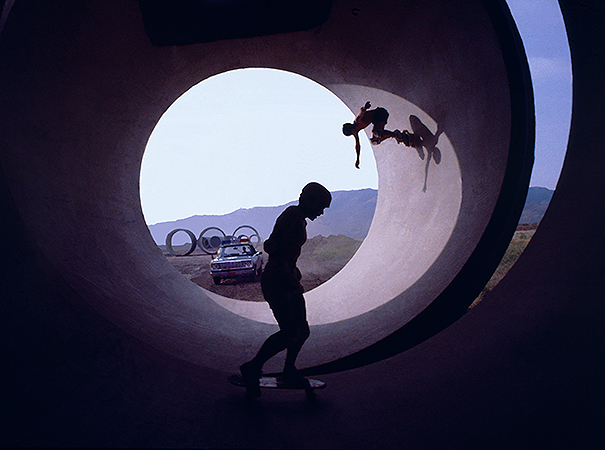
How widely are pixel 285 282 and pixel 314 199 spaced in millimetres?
797

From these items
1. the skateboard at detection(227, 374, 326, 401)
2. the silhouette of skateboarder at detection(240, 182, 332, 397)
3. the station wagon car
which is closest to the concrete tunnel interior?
the skateboard at detection(227, 374, 326, 401)

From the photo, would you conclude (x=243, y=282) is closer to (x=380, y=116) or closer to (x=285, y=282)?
(x=380, y=116)

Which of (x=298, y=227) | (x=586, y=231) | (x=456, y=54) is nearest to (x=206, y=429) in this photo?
(x=298, y=227)

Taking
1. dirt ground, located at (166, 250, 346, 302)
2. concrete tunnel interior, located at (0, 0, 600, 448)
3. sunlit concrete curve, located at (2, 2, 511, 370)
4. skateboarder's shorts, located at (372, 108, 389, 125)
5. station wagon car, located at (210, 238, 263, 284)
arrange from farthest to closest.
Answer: station wagon car, located at (210, 238, 263, 284) < dirt ground, located at (166, 250, 346, 302) < skateboarder's shorts, located at (372, 108, 389, 125) < sunlit concrete curve, located at (2, 2, 511, 370) < concrete tunnel interior, located at (0, 0, 600, 448)

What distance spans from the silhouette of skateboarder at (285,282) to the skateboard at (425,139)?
10.3 feet

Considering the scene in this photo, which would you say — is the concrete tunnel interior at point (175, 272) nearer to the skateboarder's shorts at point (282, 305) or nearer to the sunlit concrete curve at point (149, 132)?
the sunlit concrete curve at point (149, 132)

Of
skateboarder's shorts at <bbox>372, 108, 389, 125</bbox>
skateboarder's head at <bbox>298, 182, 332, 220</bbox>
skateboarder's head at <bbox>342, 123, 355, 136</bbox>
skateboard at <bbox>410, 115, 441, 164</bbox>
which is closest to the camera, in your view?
skateboarder's head at <bbox>298, 182, 332, 220</bbox>

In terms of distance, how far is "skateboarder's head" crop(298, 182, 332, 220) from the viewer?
8.45 ft

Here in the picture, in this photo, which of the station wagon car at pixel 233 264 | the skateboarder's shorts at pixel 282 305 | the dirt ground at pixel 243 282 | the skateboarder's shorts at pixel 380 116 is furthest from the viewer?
the station wagon car at pixel 233 264

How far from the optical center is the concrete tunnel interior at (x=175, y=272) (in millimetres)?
2109

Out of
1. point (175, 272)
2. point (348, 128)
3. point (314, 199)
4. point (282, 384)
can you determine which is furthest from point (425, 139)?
point (175, 272)

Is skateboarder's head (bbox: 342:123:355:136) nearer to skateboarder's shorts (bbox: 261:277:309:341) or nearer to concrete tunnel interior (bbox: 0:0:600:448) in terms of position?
concrete tunnel interior (bbox: 0:0:600:448)

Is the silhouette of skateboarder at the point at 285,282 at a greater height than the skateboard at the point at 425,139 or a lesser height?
lesser

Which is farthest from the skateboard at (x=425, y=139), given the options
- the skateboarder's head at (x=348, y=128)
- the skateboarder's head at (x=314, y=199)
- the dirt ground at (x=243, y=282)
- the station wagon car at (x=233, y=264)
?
the station wagon car at (x=233, y=264)
